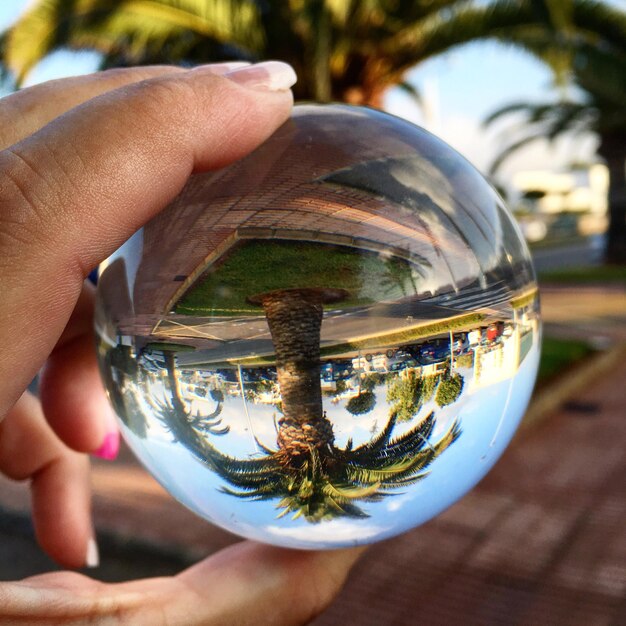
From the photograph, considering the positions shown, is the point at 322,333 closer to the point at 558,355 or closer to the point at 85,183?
the point at 85,183

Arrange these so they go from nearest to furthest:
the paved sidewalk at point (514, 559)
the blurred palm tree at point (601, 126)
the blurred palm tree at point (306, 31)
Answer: the paved sidewalk at point (514, 559) → the blurred palm tree at point (306, 31) → the blurred palm tree at point (601, 126)

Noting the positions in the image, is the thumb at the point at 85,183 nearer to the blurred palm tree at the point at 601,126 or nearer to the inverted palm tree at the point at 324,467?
the inverted palm tree at the point at 324,467

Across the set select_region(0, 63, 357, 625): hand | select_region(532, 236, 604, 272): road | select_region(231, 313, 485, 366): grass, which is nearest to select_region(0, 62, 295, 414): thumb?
select_region(0, 63, 357, 625): hand

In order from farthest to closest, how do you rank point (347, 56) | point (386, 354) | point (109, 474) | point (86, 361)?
point (347, 56) < point (109, 474) < point (86, 361) < point (386, 354)

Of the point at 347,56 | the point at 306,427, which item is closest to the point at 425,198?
the point at 306,427

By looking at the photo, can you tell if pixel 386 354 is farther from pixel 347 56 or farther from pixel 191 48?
pixel 191 48

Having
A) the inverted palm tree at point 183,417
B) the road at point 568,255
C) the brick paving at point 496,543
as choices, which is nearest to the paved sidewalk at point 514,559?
the brick paving at point 496,543

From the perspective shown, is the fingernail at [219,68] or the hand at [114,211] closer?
the hand at [114,211]

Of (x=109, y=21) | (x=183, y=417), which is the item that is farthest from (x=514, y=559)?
(x=109, y=21)
